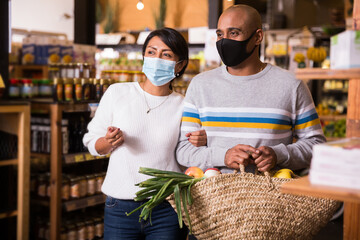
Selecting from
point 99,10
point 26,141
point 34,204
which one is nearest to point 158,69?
point 26,141

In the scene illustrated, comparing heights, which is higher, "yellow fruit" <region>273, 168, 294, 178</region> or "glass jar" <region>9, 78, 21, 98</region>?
"glass jar" <region>9, 78, 21, 98</region>

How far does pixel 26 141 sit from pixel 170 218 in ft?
6.33

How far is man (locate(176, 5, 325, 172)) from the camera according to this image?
2.10 metres

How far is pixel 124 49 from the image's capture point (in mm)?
8883

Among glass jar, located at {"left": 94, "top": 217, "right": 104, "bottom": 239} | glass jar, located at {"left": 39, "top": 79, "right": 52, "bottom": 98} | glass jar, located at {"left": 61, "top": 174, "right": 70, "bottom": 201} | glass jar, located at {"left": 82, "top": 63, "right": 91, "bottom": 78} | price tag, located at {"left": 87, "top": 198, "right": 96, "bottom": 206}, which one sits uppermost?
glass jar, located at {"left": 82, "top": 63, "right": 91, "bottom": 78}

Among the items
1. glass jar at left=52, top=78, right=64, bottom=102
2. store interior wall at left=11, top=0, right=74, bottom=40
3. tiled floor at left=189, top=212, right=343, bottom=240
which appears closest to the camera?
glass jar at left=52, top=78, right=64, bottom=102

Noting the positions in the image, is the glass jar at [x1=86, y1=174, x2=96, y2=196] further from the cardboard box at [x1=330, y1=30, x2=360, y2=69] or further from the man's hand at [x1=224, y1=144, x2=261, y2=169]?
the cardboard box at [x1=330, y1=30, x2=360, y2=69]

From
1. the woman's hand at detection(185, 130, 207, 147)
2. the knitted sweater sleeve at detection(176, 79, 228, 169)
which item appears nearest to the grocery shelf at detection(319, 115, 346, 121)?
the knitted sweater sleeve at detection(176, 79, 228, 169)

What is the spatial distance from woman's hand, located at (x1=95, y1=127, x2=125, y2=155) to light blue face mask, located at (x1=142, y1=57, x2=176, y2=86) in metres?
0.35

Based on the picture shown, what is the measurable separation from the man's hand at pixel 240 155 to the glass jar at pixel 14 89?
292 centimetres

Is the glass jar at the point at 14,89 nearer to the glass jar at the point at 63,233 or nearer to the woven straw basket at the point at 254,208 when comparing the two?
the glass jar at the point at 63,233

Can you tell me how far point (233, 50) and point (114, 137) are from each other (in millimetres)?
718

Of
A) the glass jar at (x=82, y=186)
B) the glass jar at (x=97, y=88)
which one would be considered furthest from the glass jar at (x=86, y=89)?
the glass jar at (x=82, y=186)

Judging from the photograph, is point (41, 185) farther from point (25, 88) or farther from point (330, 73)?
point (330, 73)
